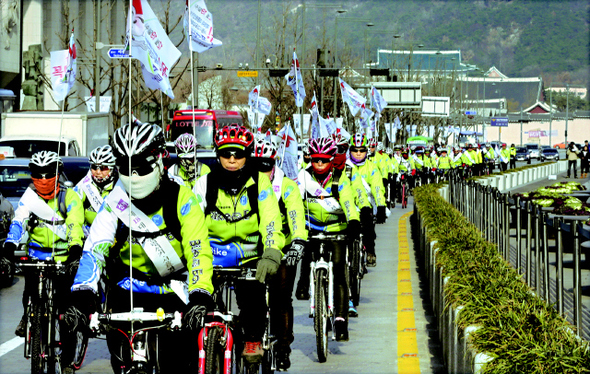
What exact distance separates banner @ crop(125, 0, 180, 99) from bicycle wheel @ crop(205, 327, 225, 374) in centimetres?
372

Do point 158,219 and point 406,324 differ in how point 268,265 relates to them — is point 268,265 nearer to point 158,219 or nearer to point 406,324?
point 158,219

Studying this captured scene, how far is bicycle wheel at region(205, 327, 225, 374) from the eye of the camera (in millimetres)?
5090

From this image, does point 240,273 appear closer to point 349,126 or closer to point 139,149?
point 139,149

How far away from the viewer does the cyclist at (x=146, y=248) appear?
509 cm

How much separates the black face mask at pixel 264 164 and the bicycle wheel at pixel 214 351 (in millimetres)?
3946

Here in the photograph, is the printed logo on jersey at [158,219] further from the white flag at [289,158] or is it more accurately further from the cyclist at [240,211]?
the white flag at [289,158]

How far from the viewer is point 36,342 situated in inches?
300

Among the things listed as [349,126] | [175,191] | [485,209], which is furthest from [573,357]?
[349,126]

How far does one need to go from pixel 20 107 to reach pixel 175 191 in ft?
142

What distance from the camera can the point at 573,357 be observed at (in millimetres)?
4938

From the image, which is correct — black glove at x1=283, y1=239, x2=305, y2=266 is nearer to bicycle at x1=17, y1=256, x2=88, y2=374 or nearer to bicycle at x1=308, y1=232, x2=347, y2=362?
bicycle at x1=308, y1=232, x2=347, y2=362

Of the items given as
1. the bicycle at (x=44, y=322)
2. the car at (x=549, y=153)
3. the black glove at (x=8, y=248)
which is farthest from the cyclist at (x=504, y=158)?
the bicycle at (x=44, y=322)

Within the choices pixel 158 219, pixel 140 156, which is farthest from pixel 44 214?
pixel 140 156

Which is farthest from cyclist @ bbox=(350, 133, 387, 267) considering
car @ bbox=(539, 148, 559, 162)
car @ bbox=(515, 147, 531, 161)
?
car @ bbox=(539, 148, 559, 162)
